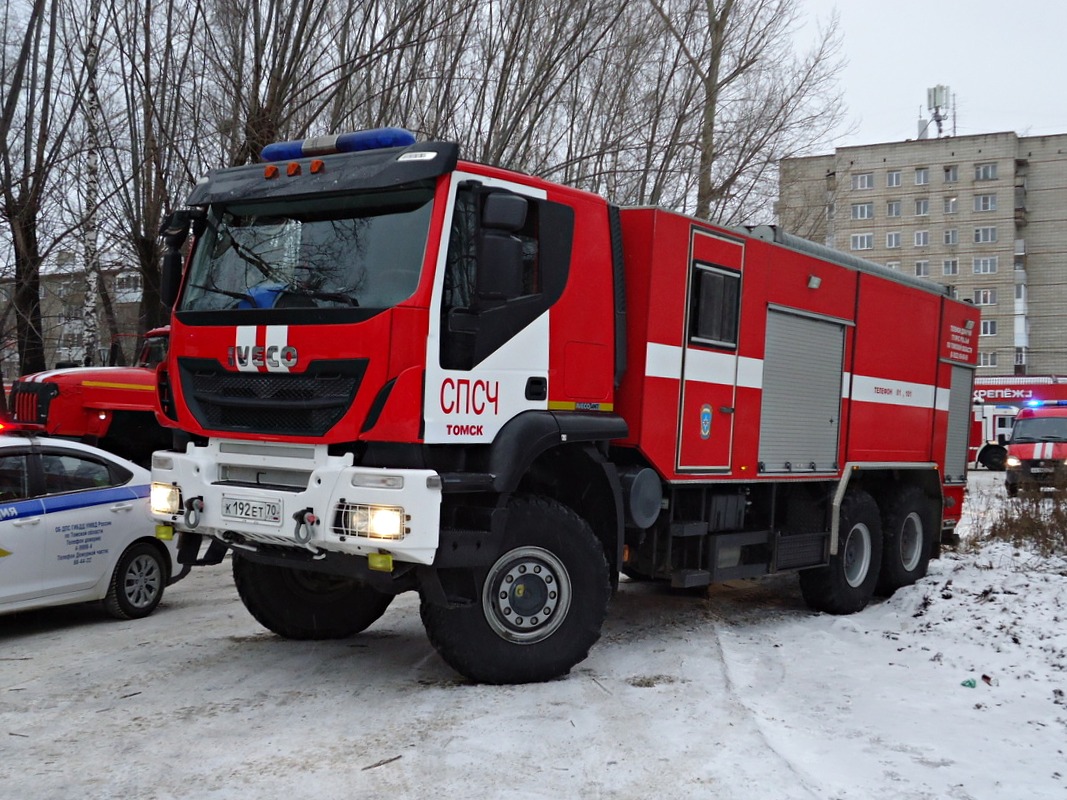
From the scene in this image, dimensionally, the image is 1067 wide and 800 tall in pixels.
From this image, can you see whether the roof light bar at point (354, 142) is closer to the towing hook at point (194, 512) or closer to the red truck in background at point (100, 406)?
the towing hook at point (194, 512)

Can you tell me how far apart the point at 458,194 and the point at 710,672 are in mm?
3428

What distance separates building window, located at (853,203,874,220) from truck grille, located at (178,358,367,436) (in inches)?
2645

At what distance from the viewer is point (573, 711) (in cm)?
606

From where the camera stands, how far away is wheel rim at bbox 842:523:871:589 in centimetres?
988

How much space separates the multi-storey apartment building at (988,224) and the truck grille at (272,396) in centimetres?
6383

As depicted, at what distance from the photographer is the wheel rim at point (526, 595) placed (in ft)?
21.1

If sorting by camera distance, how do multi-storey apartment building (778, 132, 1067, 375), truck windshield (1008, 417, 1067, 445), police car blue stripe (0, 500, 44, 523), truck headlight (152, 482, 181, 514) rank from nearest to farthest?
1. truck headlight (152, 482, 181, 514)
2. police car blue stripe (0, 500, 44, 523)
3. truck windshield (1008, 417, 1067, 445)
4. multi-storey apartment building (778, 132, 1067, 375)

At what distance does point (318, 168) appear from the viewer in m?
6.54

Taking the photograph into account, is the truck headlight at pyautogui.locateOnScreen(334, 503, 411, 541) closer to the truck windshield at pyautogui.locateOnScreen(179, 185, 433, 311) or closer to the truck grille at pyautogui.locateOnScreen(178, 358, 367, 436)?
the truck grille at pyautogui.locateOnScreen(178, 358, 367, 436)

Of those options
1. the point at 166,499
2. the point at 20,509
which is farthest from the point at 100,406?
the point at 166,499

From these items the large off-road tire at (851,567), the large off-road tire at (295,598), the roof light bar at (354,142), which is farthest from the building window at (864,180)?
the roof light bar at (354,142)

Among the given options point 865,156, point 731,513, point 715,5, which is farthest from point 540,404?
point 865,156

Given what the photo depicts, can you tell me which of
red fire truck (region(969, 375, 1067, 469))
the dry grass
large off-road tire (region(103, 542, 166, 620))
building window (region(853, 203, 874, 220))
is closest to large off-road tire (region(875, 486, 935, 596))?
the dry grass

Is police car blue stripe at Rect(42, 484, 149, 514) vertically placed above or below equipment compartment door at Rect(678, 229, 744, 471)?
below
